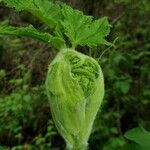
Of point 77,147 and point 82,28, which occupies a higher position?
point 82,28

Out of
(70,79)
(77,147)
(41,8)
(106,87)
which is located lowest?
(106,87)

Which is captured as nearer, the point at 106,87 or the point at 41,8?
the point at 41,8

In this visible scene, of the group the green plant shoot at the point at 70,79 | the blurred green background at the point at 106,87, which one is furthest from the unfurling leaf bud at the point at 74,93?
the blurred green background at the point at 106,87

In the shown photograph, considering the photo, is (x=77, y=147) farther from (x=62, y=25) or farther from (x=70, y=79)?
(x=62, y=25)

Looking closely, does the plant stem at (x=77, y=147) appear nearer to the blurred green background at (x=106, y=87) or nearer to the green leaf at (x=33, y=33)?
the green leaf at (x=33, y=33)

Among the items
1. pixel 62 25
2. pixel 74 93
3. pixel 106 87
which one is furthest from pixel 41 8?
pixel 106 87

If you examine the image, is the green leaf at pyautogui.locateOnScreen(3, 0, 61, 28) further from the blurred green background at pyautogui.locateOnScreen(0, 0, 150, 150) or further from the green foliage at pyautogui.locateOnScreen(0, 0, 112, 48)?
the blurred green background at pyautogui.locateOnScreen(0, 0, 150, 150)
